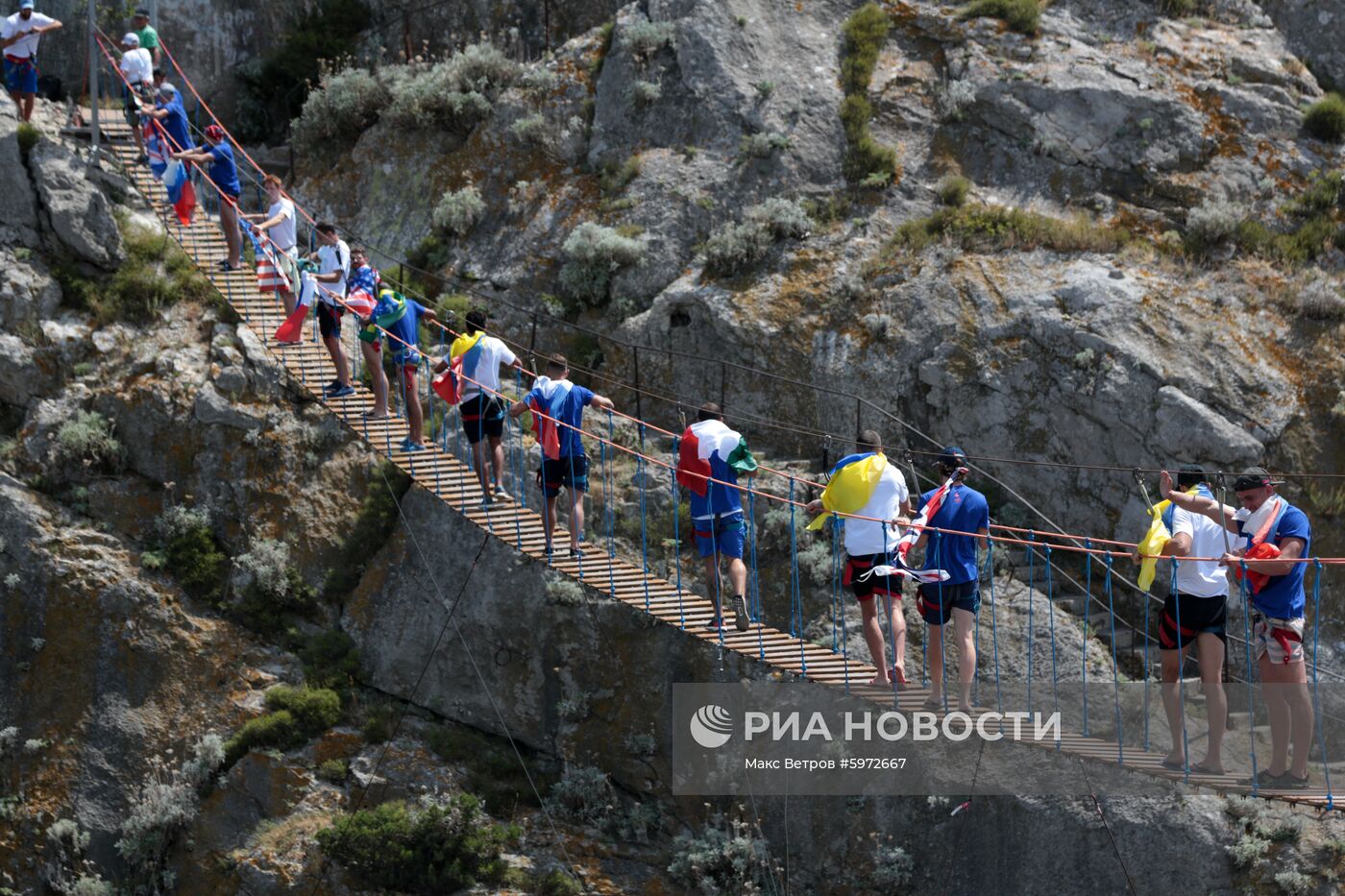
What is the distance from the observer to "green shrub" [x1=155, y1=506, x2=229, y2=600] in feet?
47.8

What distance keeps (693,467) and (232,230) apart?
5366 mm

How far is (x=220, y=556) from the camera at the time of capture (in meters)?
14.7

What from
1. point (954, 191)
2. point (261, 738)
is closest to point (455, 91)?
point (954, 191)

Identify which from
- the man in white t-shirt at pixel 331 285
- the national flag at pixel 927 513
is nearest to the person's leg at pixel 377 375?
the man in white t-shirt at pixel 331 285

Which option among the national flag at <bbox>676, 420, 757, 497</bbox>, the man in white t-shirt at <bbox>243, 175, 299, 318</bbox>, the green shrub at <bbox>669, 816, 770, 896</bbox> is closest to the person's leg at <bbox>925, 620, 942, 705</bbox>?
the national flag at <bbox>676, 420, 757, 497</bbox>

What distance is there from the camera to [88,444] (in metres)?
14.9

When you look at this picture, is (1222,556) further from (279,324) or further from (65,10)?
(65,10)

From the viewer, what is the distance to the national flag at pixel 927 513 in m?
11.1

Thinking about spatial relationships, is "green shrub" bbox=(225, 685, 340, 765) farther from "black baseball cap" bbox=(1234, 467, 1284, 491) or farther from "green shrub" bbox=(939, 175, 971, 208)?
"black baseball cap" bbox=(1234, 467, 1284, 491)

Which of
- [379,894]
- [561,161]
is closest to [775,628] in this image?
[379,894]

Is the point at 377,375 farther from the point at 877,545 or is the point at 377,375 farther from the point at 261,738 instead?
the point at 877,545

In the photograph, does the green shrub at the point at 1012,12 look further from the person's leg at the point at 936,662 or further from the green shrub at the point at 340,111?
the person's leg at the point at 936,662

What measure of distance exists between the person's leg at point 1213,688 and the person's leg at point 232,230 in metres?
8.51

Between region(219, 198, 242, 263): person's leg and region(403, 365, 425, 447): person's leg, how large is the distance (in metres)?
2.43
